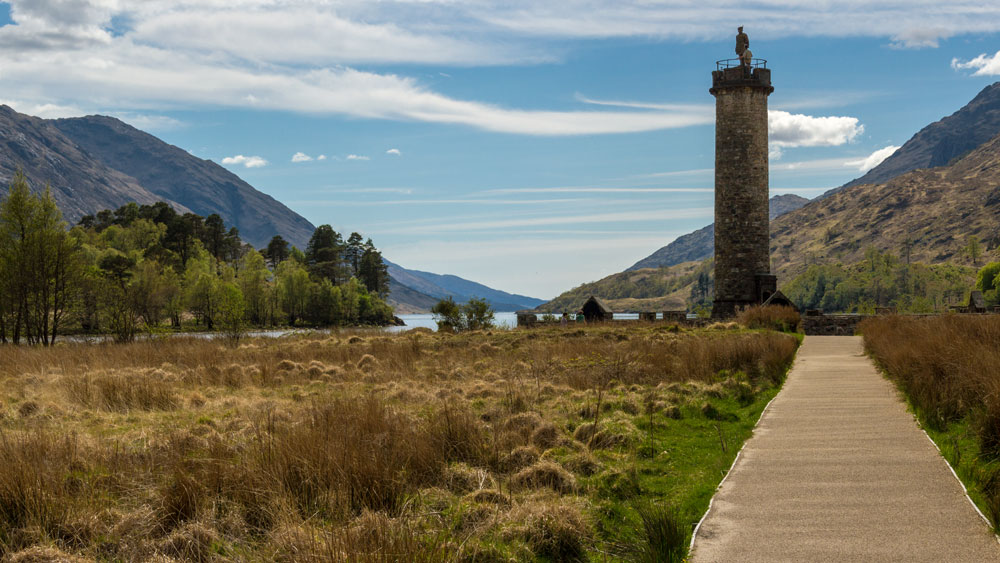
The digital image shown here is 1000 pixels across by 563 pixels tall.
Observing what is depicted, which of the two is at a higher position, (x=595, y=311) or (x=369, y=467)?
(x=595, y=311)

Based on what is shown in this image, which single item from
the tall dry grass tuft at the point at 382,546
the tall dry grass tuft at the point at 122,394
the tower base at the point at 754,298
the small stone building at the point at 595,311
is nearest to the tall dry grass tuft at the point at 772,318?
the tower base at the point at 754,298

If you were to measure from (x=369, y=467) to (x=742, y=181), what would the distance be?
31.3 meters

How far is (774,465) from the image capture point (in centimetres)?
786

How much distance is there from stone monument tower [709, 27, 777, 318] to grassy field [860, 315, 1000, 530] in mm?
19878

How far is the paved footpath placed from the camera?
5.33m

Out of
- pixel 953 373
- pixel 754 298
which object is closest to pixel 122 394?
pixel 953 373

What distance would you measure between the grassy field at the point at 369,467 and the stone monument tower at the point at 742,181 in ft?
67.8

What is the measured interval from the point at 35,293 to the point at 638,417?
1165 inches

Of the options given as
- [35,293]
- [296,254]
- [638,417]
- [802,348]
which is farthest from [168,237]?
[638,417]

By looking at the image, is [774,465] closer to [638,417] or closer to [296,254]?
[638,417]

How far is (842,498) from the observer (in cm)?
655

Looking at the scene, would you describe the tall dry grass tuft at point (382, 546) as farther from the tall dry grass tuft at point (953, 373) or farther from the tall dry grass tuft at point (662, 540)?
the tall dry grass tuft at point (953, 373)

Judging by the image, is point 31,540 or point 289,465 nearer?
point 31,540

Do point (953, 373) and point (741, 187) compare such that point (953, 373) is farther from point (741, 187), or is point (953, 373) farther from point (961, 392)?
point (741, 187)
